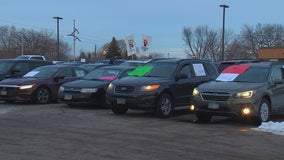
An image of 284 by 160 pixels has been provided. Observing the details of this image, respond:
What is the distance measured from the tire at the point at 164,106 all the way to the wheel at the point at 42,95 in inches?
219

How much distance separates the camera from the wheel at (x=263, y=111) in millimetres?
12441

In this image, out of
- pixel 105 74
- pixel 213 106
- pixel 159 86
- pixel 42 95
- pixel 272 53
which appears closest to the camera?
pixel 213 106

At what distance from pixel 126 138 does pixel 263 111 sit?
4351mm

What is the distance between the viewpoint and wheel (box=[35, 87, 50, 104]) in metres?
17.5

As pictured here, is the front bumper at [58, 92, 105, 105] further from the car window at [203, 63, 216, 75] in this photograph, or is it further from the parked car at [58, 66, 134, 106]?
the car window at [203, 63, 216, 75]

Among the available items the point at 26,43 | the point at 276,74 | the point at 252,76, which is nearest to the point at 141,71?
the point at 252,76

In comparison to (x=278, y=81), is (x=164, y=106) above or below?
below

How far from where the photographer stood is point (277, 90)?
43.4 ft

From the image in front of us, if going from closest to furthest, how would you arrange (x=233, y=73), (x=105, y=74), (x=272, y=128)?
(x=272, y=128)
(x=233, y=73)
(x=105, y=74)

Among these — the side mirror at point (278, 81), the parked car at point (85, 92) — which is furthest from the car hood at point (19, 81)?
the side mirror at point (278, 81)

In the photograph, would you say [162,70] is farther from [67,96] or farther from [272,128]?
[272,128]

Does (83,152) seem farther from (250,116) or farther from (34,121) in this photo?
(250,116)

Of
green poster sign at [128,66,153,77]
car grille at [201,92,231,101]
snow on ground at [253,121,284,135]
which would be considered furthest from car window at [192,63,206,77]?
snow on ground at [253,121,284,135]

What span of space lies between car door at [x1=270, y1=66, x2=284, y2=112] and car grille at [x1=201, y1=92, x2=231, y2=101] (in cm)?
149
